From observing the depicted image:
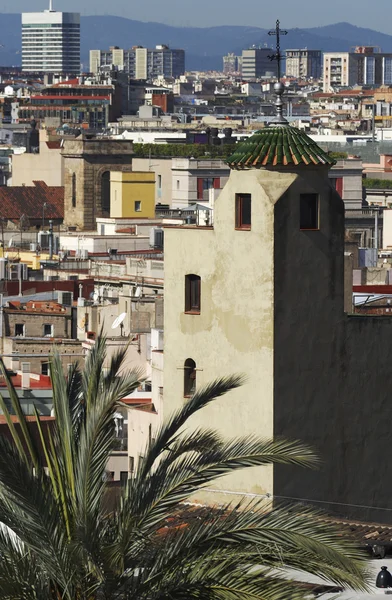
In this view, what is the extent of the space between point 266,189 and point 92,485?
302 inches

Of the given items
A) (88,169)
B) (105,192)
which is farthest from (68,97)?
(105,192)

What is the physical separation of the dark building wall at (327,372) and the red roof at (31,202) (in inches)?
2292

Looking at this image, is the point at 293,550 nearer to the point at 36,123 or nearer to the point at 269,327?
the point at 269,327

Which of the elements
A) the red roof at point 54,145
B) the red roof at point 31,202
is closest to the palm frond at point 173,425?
the red roof at point 31,202

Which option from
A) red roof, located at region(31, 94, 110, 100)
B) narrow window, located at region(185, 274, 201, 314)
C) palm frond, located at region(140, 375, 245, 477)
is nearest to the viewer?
palm frond, located at region(140, 375, 245, 477)

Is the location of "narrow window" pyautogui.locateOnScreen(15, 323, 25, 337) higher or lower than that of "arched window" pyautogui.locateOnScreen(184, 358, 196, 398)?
lower

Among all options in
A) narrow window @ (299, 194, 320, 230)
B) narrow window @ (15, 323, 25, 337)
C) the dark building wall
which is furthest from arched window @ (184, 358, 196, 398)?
narrow window @ (15, 323, 25, 337)

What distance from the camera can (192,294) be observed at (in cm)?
2119

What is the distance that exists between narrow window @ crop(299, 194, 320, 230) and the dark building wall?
2.6 inches

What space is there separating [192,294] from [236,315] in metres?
0.89

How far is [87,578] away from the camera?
41.9 feet

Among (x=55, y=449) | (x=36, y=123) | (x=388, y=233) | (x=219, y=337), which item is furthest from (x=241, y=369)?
(x=36, y=123)

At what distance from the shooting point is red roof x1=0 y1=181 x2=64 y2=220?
8019 centimetres

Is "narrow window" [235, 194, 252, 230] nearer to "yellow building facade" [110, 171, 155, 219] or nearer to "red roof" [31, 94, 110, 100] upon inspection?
"yellow building facade" [110, 171, 155, 219]
